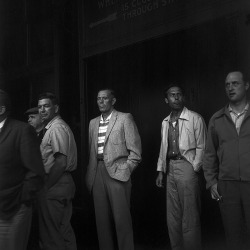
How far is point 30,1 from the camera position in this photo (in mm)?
5840

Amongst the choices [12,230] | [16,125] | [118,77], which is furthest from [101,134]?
[12,230]

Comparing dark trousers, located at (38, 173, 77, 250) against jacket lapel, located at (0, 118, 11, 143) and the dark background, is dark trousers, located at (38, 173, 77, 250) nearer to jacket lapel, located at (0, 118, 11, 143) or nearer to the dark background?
jacket lapel, located at (0, 118, 11, 143)

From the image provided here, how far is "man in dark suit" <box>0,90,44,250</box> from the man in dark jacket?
1.49 meters

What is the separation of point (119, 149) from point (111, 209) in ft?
2.09

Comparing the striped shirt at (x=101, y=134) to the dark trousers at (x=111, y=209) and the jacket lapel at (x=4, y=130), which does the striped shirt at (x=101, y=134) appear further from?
the jacket lapel at (x=4, y=130)

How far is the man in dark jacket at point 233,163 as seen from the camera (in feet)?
11.4

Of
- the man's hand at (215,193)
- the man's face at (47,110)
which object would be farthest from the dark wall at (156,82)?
the man's face at (47,110)

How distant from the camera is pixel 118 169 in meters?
4.37

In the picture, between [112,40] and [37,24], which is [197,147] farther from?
[37,24]

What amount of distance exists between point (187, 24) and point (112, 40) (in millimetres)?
1176

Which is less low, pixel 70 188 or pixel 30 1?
pixel 30 1

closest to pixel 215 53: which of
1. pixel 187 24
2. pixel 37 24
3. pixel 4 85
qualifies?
pixel 187 24

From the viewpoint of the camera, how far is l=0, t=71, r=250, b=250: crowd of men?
319 centimetres

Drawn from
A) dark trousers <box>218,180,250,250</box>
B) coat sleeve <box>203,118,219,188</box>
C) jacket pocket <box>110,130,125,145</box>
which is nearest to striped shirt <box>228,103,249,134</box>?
coat sleeve <box>203,118,219,188</box>
